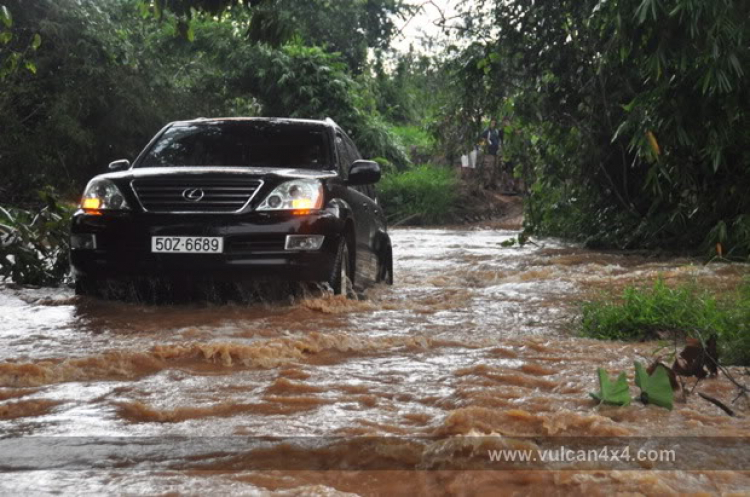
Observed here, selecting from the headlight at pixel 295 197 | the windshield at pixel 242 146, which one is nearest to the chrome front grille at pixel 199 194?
the headlight at pixel 295 197

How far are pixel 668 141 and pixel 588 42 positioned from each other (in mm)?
3152

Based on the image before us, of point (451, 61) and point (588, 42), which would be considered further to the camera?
point (451, 61)

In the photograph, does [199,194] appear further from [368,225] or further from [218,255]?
[368,225]

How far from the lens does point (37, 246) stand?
31.0 feet

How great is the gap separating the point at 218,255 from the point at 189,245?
0.75ft

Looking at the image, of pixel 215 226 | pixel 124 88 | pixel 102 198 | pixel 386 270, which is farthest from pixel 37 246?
pixel 124 88

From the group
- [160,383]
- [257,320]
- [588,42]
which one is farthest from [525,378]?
[588,42]

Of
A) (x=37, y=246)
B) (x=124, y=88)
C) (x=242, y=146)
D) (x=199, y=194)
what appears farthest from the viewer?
(x=124, y=88)

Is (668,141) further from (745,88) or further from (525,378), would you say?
(525,378)

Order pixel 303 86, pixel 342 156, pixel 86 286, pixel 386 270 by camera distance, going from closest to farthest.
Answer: pixel 86 286
pixel 342 156
pixel 386 270
pixel 303 86

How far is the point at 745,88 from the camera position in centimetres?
980

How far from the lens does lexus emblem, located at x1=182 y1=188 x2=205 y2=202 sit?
23.8 ft

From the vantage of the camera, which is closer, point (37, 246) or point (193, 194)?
point (193, 194)

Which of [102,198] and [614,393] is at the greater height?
[102,198]
